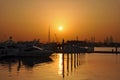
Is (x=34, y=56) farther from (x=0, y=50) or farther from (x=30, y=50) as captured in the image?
(x=0, y=50)

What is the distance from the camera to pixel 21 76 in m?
33.4

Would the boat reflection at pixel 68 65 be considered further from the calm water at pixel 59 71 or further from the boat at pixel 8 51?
the boat at pixel 8 51

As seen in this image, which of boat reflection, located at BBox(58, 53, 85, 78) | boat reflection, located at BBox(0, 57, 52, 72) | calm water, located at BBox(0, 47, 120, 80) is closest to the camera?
calm water, located at BBox(0, 47, 120, 80)

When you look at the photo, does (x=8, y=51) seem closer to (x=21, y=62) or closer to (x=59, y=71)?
(x=21, y=62)

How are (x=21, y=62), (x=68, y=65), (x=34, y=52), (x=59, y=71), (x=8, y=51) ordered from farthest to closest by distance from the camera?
(x=34, y=52) < (x=8, y=51) < (x=21, y=62) < (x=68, y=65) < (x=59, y=71)

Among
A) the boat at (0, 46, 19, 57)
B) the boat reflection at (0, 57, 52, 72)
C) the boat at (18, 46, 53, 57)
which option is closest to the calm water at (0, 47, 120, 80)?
the boat reflection at (0, 57, 52, 72)

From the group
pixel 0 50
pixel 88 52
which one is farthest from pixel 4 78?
pixel 88 52

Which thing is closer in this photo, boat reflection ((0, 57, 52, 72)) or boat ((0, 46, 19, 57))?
boat reflection ((0, 57, 52, 72))

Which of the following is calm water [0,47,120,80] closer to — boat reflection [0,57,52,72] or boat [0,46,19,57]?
boat reflection [0,57,52,72]

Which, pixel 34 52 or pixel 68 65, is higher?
pixel 34 52

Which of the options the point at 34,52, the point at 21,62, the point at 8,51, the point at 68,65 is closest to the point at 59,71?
the point at 68,65

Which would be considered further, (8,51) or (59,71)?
(8,51)

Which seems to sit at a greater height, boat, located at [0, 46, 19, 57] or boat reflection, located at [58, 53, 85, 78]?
boat, located at [0, 46, 19, 57]

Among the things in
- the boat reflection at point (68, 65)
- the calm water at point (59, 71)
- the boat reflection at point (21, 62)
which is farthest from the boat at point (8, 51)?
the calm water at point (59, 71)
